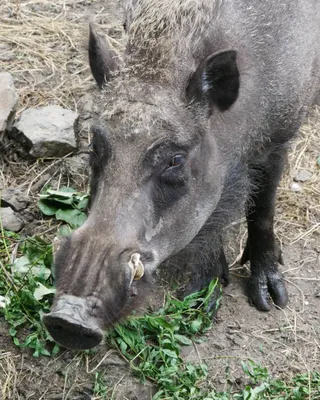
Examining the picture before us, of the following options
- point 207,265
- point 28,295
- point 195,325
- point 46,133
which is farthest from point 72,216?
point 195,325

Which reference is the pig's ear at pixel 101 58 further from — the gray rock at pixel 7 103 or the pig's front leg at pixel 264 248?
the gray rock at pixel 7 103

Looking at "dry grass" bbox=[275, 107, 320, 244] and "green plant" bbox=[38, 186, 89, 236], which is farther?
"dry grass" bbox=[275, 107, 320, 244]

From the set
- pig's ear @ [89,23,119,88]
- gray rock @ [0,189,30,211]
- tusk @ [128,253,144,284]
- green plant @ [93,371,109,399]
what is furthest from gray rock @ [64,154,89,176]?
tusk @ [128,253,144,284]

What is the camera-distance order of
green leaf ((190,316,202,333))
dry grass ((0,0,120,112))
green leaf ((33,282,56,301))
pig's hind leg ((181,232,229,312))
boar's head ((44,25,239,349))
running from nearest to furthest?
1. boar's head ((44,25,239,349))
2. pig's hind leg ((181,232,229,312))
3. green leaf ((33,282,56,301))
4. green leaf ((190,316,202,333))
5. dry grass ((0,0,120,112))

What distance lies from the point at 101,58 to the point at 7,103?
1901mm

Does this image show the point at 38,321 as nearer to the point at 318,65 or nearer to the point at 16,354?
the point at 16,354

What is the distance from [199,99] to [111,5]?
3.75 m

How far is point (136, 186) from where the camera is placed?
3.43 m

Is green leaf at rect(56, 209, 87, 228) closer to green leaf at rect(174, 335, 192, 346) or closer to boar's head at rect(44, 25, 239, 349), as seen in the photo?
green leaf at rect(174, 335, 192, 346)

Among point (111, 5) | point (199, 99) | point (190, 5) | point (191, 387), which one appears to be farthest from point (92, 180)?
point (111, 5)

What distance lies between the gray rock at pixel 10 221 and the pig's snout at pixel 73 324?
1.89 m

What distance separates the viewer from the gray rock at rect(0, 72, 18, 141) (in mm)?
5441

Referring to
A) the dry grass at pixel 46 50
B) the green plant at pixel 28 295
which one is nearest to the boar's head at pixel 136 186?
the green plant at pixel 28 295

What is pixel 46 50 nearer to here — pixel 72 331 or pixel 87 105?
pixel 87 105
